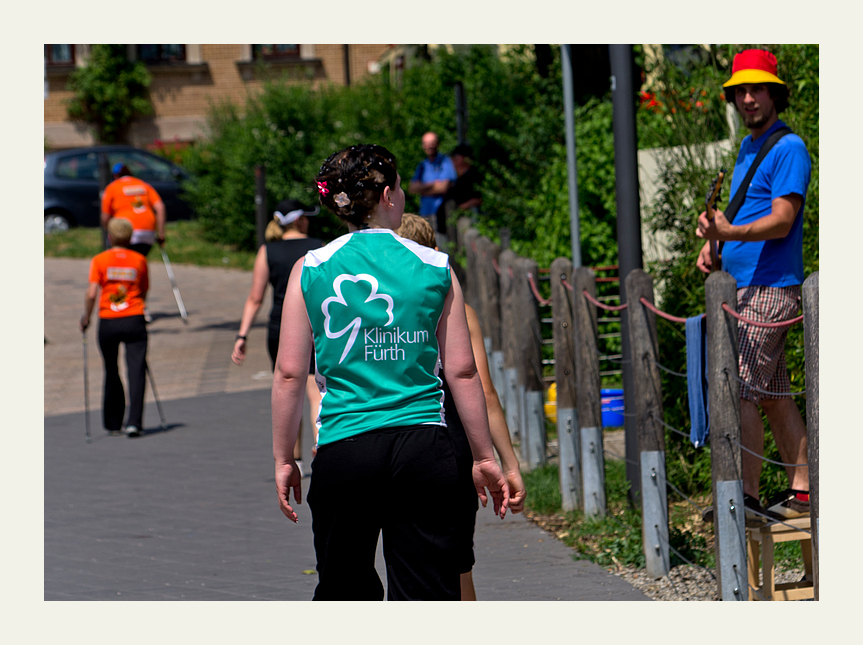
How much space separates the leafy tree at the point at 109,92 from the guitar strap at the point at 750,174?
1039 inches

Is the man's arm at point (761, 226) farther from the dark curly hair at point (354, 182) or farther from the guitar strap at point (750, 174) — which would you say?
the dark curly hair at point (354, 182)

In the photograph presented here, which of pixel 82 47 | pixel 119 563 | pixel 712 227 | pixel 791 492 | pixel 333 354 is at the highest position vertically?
pixel 82 47

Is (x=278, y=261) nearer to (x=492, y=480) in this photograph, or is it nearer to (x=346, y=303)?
(x=492, y=480)

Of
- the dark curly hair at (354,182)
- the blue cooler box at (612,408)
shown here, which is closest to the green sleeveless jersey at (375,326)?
the dark curly hair at (354,182)

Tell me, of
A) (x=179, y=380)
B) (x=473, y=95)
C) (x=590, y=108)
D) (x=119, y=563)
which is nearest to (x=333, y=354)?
(x=119, y=563)

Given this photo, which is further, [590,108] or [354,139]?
[354,139]

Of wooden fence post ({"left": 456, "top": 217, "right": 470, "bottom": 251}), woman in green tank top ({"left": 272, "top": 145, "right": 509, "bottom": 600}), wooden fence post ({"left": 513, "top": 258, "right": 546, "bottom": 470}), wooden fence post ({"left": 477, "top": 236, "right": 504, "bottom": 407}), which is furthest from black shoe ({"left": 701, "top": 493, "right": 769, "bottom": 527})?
wooden fence post ({"left": 456, "top": 217, "right": 470, "bottom": 251})

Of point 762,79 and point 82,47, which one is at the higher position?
point 82,47

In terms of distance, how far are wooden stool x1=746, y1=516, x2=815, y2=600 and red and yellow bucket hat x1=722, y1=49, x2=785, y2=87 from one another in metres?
1.85

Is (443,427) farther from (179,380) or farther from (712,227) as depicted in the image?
(179,380)

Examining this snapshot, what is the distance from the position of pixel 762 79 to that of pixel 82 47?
91.5 feet

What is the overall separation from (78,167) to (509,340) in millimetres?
15911

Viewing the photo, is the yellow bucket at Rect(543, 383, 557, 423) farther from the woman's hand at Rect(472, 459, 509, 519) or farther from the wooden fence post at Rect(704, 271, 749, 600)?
the woman's hand at Rect(472, 459, 509, 519)

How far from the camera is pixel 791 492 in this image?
15.9 feet
